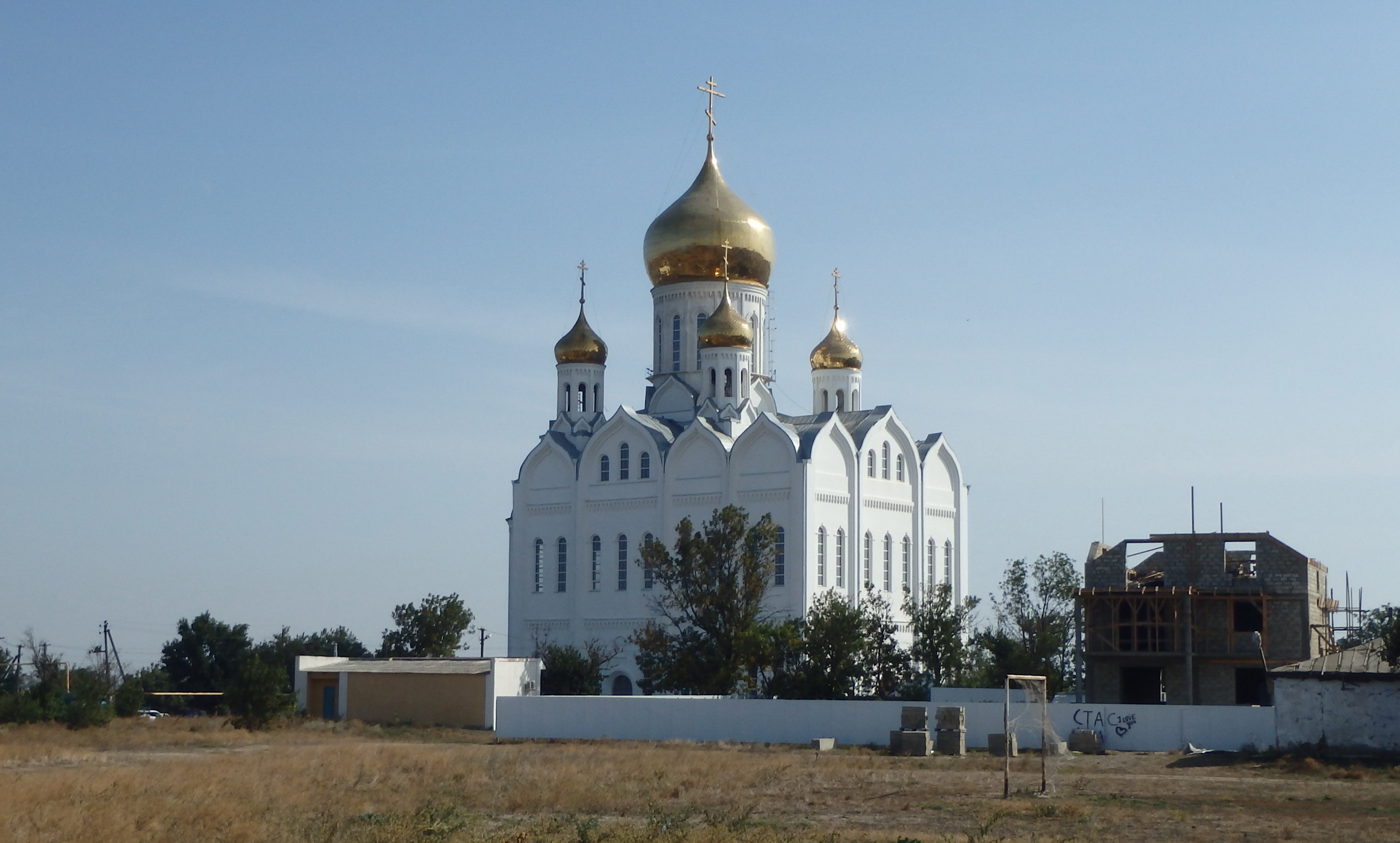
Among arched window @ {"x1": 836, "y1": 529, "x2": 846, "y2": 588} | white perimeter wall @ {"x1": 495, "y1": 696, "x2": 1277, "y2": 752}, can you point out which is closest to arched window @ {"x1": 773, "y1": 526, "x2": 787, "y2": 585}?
arched window @ {"x1": 836, "y1": 529, "x2": 846, "y2": 588}

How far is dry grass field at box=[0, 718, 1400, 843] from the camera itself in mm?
16719

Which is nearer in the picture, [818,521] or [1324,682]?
[1324,682]

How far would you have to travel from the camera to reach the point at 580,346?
5019 cm

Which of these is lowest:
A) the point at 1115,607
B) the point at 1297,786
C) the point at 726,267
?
the point at 1297,786

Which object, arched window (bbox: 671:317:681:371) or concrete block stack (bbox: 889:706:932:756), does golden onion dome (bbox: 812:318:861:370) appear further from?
concrete block stack (bbox: 889:706:932:756)

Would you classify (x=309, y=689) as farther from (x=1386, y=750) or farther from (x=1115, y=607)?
(x=1386, y=750)

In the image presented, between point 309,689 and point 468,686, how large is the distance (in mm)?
5334

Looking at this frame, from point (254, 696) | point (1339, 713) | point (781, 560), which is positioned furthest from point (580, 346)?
point (1339, 713)

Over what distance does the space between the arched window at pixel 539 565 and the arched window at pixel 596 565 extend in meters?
1.79

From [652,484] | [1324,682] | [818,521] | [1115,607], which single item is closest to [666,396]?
[652,484]

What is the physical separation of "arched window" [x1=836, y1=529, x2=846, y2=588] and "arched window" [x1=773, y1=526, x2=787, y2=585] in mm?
1783

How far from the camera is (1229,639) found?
1400 inches

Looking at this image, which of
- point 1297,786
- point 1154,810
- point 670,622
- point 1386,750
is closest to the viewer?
point 1154,810

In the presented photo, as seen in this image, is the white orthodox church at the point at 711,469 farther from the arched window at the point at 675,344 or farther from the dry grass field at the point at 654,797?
the dry grass field at the point at 654,797
